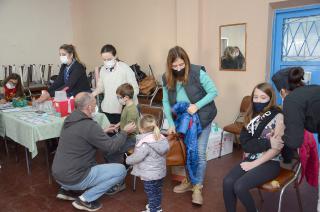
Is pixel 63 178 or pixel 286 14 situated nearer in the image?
pixel 63 178

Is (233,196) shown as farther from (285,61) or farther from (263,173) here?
(285,61)

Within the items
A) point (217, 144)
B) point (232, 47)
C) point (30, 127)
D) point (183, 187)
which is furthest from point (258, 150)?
point (232, 47)

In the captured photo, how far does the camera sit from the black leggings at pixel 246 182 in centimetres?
199

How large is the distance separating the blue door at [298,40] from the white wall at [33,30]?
4563 mm

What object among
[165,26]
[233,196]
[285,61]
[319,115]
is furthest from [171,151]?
[165,26]

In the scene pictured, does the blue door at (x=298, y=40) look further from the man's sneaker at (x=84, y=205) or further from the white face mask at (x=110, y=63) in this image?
the man's sneaker at (x=84, y=205)

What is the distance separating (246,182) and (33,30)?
18.1 ft

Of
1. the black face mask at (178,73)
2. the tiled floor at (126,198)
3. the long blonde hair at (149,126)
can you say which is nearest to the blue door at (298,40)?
the tiled floor at (126,198)

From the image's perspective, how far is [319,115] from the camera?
1.59 metres

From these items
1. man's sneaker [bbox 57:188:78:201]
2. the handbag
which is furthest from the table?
the handbag

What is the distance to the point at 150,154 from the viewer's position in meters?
2.17

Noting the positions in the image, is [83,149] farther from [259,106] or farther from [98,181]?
[259,106]

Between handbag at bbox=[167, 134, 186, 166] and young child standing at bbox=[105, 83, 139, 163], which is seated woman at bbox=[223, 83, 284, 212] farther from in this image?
young child standing at bbox=[105, 83, 139, 163]

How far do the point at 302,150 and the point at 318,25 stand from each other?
1859mm
